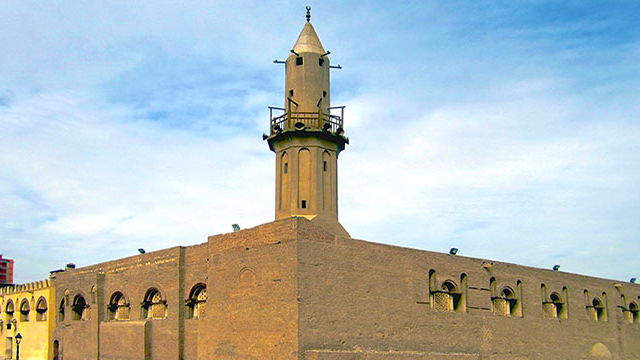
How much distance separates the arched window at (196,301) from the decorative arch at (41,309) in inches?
486

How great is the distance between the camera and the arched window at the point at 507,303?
3030 cm

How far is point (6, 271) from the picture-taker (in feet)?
199

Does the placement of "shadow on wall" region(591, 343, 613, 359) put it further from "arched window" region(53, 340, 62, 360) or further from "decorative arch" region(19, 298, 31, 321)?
"decorative arch" region(19, 298, 31, 321)

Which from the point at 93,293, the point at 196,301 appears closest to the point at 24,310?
the point at 93,293

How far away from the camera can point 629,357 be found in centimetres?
3678

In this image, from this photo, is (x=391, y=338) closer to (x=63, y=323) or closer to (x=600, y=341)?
(x=600, y=341)

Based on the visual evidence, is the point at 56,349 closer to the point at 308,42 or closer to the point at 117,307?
the point at 117,307

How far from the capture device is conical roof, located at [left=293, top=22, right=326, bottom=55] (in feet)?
103

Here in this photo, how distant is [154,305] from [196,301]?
2613 mm

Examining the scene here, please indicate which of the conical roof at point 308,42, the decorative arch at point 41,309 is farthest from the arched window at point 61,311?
the conical roof at point 308,42

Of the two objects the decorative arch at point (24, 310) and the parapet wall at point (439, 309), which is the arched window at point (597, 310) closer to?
the parapet wall at point (439, 309)

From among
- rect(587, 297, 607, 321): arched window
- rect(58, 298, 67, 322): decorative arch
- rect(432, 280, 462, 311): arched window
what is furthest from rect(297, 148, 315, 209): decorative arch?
rect(587, 297, 607, 321): arched window

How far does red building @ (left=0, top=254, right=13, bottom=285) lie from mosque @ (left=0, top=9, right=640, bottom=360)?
80.7 feet

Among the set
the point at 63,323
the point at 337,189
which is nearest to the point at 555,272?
the point at 337,189
